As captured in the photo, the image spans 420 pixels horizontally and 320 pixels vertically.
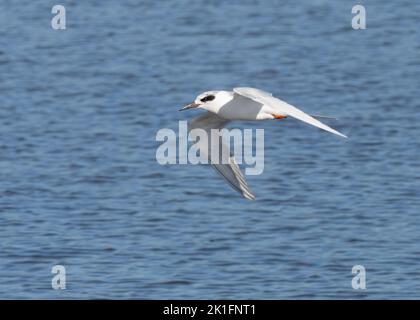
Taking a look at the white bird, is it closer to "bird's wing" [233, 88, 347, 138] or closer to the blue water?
"bird's wing" [233, 88, 347, 138]

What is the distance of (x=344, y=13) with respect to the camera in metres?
28.4

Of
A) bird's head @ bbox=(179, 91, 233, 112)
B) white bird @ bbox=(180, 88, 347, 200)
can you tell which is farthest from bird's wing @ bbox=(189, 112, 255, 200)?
bird's head @ bbox=(179, 91, 233, 112)

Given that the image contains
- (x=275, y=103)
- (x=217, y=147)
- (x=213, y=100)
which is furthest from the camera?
(x=217, y=147)

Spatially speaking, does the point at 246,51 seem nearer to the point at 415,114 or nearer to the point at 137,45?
the point at 137,45

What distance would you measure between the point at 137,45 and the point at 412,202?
36.5 ft

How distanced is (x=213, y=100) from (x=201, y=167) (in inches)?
229

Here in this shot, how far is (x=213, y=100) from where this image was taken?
38.9 feet

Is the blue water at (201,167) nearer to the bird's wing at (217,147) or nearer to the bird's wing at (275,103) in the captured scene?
the bird's wing at (217,147)

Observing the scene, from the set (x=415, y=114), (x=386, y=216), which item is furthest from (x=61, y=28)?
(x=386, y=216)

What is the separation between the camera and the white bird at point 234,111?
10.9 metres

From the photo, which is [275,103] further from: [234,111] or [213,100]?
[213,100]

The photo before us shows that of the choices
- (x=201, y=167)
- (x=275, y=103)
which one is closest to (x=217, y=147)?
(x=275, y=103)

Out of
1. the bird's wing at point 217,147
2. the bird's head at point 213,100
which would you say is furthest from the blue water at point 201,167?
the bird's head at point 213,100

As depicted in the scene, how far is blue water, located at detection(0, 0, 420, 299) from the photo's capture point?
14.0 m
